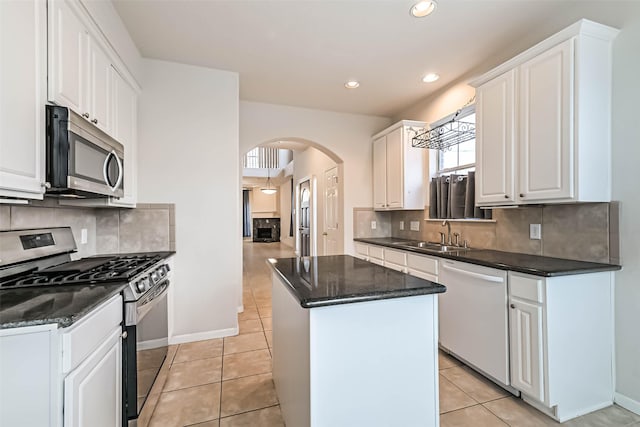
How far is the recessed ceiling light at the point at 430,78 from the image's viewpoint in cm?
315

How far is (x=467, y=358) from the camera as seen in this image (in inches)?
90.0

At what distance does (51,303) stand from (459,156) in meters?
3.56

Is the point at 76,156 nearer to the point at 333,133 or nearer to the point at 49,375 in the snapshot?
the point at 49,375

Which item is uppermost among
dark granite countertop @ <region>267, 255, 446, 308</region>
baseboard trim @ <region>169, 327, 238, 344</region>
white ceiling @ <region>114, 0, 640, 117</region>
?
white ceiling @ <region>114, 0, 640, 117</region>

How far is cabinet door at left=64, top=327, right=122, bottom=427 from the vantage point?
1058 millimetres

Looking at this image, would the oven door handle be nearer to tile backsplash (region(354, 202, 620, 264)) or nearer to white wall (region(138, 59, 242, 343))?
white wall (region(138, 59, 242, 343))

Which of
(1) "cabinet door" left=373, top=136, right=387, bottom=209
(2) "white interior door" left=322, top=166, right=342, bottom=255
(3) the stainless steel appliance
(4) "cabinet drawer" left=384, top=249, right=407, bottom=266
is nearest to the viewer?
(3) the stainless steel appliance

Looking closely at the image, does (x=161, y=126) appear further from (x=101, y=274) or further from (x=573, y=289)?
(x=573, y=289)

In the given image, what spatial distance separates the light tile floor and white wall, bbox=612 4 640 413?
27cm

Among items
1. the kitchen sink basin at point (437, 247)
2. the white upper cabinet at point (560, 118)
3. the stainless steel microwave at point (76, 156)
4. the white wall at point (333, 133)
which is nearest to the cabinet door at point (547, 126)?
the white upper cabinet at point (560, 118)

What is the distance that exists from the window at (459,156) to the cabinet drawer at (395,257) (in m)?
1.17

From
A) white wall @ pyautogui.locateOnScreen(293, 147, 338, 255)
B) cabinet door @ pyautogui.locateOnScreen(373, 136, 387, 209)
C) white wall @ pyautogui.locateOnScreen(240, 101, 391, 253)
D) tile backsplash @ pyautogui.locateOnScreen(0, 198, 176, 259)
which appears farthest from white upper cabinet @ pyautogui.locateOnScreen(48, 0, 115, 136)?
white wall @ pyautogui.locateOnScreen(293, 147, 338, 255)

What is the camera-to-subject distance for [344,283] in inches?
56.3

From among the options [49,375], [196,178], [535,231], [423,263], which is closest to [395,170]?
[423,263]
